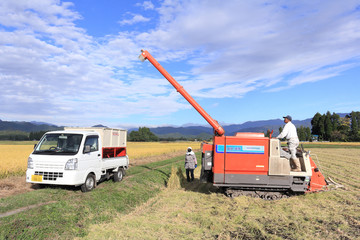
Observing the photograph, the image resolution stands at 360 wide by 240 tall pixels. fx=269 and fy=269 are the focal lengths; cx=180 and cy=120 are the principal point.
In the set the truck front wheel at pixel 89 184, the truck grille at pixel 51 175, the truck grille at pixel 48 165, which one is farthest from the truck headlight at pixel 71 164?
the truck front wheel at pixel 89 184

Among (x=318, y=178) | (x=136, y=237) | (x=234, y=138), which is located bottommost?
(x=136, y=237)

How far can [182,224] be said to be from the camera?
8.38 meters

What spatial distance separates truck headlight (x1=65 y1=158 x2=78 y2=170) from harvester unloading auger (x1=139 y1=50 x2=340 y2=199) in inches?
227

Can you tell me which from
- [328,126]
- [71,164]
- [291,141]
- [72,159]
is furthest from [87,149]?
[328,126]

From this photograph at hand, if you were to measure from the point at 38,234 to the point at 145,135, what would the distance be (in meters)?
126

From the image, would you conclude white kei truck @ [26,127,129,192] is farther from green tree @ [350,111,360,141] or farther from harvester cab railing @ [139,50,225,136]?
green tree @ [350,111,360,141]

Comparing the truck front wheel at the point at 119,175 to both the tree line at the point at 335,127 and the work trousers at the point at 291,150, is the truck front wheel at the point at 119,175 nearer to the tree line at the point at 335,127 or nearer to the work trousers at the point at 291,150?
the work trousers at the point at 291,150

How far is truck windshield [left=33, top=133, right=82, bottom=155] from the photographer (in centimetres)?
1116

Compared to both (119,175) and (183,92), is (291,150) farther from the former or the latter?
(119,175)

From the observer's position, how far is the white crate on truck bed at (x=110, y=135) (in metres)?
13.3

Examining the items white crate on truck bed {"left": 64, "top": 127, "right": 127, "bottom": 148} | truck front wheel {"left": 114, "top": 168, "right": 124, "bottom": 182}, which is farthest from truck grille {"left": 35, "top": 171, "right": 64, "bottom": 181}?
truck front wheel {"left": 114, "top": 168, "right": 124, "bottom": 182}

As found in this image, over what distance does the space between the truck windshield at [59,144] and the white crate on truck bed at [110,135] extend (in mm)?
1568

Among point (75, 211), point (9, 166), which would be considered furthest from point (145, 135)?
point (75, 211)

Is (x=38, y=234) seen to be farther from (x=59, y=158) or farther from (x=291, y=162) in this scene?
(x=291, y=162)
